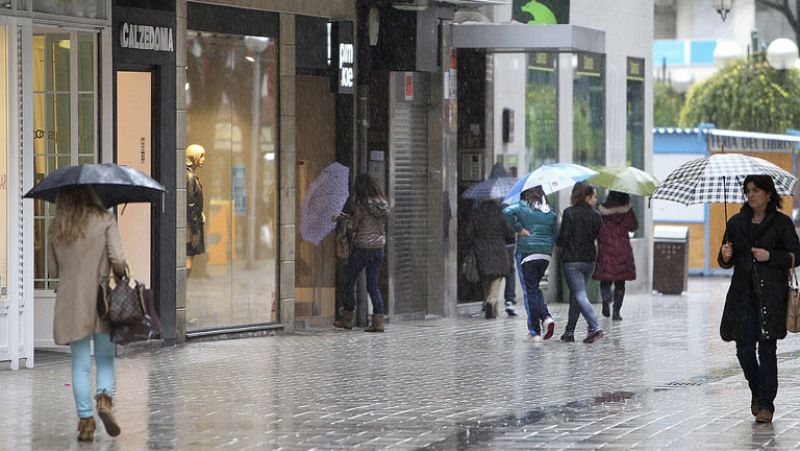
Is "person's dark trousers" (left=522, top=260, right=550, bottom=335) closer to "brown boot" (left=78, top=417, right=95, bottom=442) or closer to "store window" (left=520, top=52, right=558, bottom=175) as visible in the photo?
"store window" (left=520, top=52, right=558, bottom=175)

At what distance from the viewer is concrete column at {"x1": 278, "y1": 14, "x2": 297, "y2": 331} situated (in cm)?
1775

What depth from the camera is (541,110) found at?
23672 millimetres

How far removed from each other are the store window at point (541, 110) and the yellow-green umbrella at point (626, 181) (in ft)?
11.6

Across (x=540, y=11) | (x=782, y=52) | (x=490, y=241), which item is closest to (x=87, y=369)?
(x=490, y=241)

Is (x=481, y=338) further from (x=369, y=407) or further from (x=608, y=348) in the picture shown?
(x=369, y=407)

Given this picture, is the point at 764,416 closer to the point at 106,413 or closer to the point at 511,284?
the point at 106,413

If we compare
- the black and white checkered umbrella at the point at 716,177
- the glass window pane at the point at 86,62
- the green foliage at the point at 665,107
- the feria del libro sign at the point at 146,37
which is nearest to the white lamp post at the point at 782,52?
the black and white checkered umbrella at the point at 716,177

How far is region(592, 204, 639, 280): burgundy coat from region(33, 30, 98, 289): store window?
26.3ft

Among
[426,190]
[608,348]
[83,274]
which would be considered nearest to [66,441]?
[83,274]

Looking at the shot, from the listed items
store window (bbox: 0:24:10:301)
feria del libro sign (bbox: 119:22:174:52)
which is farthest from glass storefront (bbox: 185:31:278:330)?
store window (bbox: 0:24:10:301)

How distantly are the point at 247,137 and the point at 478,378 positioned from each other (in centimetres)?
493

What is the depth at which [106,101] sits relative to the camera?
1503 cm

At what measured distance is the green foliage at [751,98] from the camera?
47.2 m

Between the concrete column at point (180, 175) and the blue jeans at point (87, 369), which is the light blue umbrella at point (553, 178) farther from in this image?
the blue jeans at point (87, 369)
